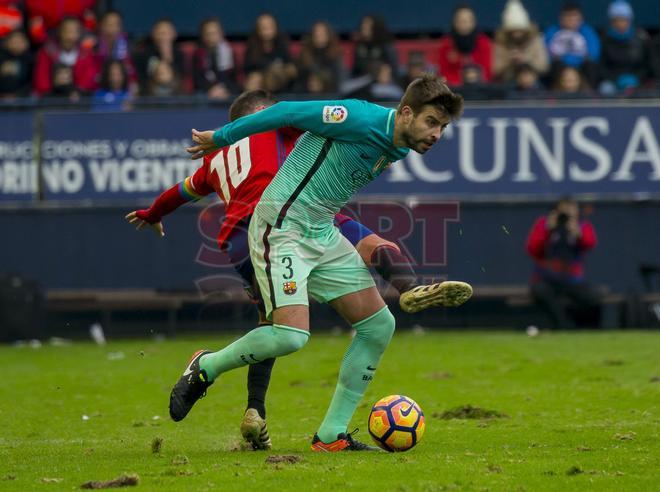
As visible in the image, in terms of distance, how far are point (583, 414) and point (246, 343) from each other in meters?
3.26

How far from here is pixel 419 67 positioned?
59.6 feet

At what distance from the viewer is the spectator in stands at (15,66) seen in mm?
18750

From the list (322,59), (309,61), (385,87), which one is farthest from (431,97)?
(322,59)

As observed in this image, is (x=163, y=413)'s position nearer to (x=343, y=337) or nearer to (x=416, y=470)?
(x=416, y=470)

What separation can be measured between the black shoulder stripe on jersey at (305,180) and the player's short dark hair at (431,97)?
1.67ft

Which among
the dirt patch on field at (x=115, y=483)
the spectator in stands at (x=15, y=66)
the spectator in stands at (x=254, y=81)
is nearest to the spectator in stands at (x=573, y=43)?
the spectator in stands at (x=254, y=81)

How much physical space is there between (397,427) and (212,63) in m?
11.4

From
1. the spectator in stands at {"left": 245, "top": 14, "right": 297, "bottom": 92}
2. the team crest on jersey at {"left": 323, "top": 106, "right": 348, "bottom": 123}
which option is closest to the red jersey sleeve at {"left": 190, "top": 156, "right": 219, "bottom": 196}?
the team crest on jersey at {"left": 323, "top": 106, "right": 348, "bottom": 123}

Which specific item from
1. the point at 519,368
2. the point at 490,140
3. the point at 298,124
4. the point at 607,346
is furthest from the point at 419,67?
the point at 298,124

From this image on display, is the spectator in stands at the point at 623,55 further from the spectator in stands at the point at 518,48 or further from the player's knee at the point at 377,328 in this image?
the player's knee at the point at 377,328

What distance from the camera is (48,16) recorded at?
20141 millimetres

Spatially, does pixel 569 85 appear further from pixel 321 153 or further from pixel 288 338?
pixel 288 338

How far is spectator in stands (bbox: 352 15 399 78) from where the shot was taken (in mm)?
18828

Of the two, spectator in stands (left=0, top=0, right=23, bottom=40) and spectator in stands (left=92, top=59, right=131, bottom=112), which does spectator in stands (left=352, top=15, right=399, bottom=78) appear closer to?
spectator in stands (left=92, top=59, right=131, bottom=112)
